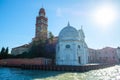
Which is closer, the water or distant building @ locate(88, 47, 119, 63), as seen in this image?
the water

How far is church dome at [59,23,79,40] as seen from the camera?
142 ft

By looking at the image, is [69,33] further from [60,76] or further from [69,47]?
[60,76]

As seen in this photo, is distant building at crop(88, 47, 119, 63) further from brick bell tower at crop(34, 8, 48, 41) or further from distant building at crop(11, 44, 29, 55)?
distant building at crop(11, 44, 29, 55)

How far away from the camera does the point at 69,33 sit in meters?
43.3

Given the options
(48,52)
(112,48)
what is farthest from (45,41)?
(112,48)

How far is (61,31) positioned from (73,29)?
333 cm

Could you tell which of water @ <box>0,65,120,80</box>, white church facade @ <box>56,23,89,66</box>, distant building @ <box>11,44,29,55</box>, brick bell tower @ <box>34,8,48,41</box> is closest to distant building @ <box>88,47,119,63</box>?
brick bell tower @ <box>34,8,48,41</box>

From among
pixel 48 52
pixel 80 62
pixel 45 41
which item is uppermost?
pixel 45 41

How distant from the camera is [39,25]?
64625 mm

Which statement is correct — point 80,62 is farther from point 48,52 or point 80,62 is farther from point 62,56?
point 48,52

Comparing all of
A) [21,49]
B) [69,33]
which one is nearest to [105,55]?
[21,49]

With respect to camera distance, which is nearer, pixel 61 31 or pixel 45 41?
pixel 61 31

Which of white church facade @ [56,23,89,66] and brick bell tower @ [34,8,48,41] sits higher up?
brick bell tower @ [34,8,48,41]

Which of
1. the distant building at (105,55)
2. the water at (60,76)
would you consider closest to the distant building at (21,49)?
the distant building at (105,55)
